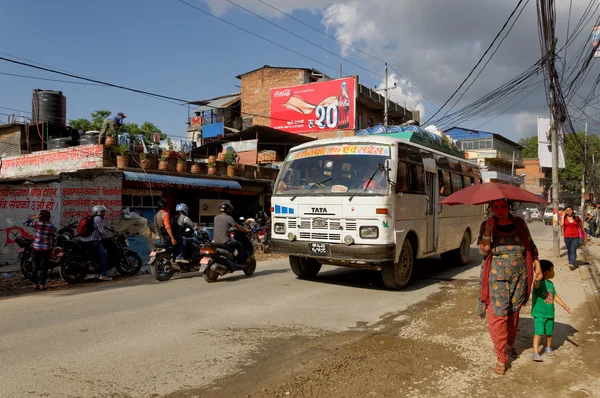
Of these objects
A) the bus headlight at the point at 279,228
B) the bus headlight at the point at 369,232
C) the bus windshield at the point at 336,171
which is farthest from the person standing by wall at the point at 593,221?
the bus headlight at the point at 279,228

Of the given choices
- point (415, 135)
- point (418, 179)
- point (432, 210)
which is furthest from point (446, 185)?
point (418, 179)

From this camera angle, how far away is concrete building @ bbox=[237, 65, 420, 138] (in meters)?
36.2

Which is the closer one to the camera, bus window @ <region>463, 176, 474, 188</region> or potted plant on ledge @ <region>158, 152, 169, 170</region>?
bus window @ <region>463, 176, 474, 188</region>

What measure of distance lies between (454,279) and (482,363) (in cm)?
559

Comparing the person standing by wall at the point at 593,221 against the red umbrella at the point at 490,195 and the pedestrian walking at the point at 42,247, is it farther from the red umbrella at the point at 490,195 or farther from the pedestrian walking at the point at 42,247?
the pedestrian walking at the point at 42,247

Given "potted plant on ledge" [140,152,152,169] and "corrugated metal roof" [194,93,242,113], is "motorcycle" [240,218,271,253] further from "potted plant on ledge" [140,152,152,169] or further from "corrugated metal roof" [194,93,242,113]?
"corrugated metal roof" [194,93,242,113]

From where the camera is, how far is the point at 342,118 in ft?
111

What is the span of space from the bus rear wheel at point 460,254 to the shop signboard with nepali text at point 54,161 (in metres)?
11.2

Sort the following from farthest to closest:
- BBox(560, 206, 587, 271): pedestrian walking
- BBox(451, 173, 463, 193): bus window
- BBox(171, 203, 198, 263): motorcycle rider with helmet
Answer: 1. BBox(560, 206, 587, 271): pedestrian walking
2. BBox(451, 173, 463, 193): bus window
3. BBox(171, 203, 198, 263): motorcycle rider with helmet

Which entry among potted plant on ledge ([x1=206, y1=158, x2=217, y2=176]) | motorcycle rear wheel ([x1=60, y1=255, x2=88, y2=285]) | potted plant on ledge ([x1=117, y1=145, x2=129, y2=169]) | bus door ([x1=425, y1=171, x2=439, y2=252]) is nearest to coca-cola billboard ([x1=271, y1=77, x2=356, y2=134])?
potted plant on ledge ([x1=206, y1=158, x2=217, y2=176])

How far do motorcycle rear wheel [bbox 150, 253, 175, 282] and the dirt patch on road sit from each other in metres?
4.90

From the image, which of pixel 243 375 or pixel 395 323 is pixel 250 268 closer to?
pixel 395 323

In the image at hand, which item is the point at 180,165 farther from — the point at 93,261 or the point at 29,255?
the point at 29,255

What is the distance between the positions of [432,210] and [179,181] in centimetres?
976
